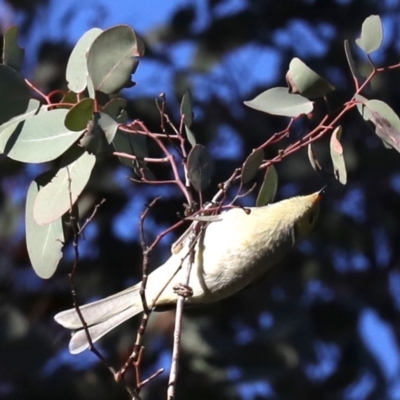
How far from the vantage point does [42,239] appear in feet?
6.55

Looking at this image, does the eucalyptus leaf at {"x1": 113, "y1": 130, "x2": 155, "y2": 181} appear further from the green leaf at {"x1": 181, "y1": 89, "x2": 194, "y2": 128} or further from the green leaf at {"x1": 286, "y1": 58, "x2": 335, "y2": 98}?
the green leaf at {"x1": 286, "y1": 58, "x2": 335, "y2": 98}

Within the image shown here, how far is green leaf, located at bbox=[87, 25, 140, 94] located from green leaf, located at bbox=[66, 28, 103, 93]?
7 cm

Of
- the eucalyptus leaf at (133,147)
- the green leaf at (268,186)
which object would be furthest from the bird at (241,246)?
the eucalyptus leaf at (133,147)

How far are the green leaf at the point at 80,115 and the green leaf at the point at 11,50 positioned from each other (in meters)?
0.28

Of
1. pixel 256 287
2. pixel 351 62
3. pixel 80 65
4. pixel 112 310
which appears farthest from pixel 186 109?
pixel 256 287

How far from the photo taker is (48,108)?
195 cm

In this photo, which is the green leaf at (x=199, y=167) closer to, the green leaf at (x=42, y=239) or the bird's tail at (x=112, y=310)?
the green leaf at (x=42, y=239)

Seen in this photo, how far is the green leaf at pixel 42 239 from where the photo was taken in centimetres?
196

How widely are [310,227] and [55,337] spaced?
2851 millimetres

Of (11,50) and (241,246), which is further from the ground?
(11,50)

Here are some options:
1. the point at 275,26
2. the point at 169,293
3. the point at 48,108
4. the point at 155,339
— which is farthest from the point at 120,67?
the point at 275,26

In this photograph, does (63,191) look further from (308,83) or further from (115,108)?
(308,83)

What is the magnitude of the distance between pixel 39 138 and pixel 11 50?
24 centimetres

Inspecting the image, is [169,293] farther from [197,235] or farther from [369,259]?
[369,259]
